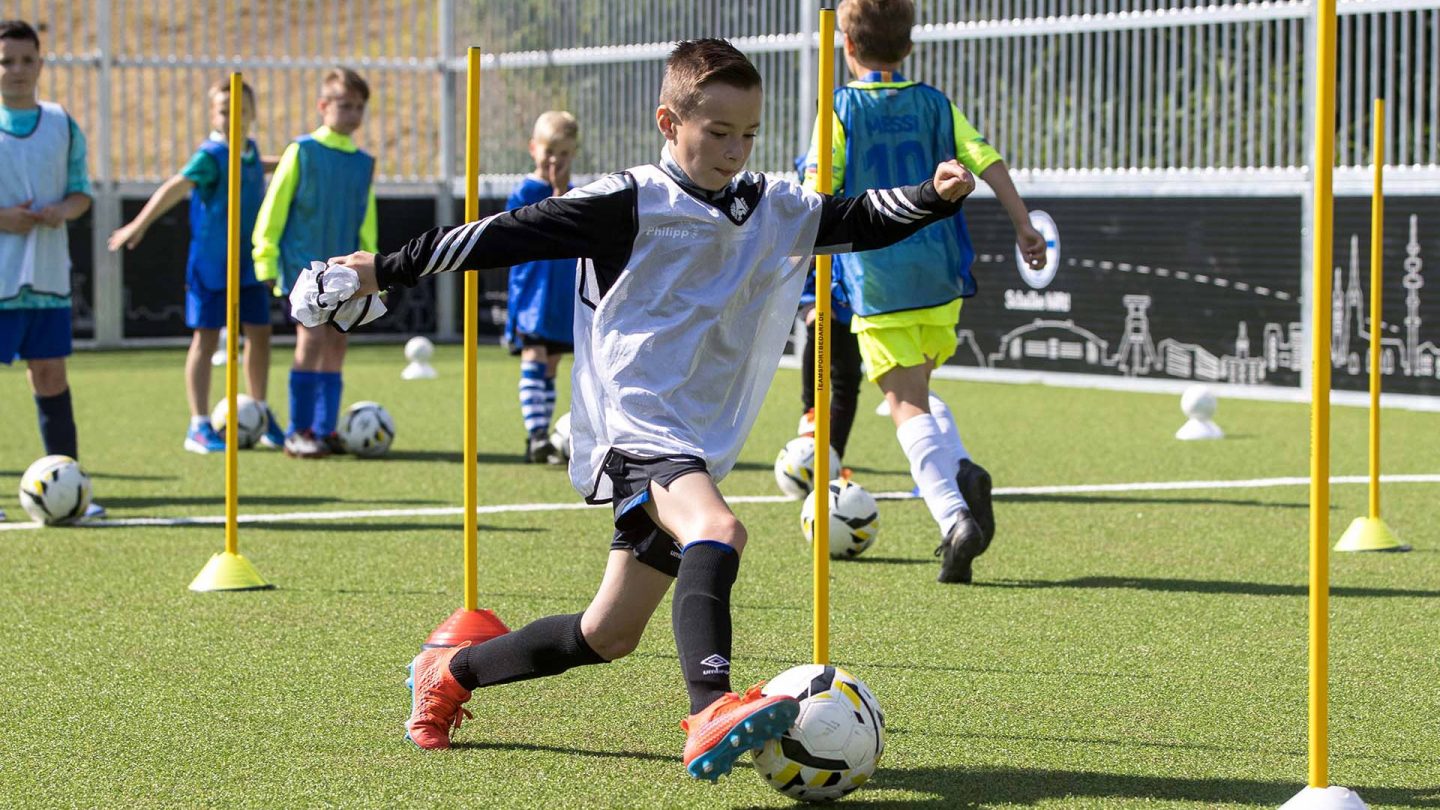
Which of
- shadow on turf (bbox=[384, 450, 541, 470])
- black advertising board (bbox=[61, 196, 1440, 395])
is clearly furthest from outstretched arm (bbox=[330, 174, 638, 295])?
black advertising board (bbox=[61, 196, 1440, 395])

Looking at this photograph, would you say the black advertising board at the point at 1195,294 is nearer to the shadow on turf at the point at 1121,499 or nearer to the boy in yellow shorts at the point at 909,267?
the shadow on turf at the point at 1121,499

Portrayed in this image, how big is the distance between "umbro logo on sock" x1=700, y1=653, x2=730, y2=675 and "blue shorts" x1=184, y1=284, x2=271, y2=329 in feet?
23.7

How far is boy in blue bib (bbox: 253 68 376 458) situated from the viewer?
402 inches

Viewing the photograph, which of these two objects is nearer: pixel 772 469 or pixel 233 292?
pixel 233 292

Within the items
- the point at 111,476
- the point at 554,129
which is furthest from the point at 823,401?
the point at 111,476

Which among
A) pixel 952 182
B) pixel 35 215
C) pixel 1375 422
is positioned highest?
pixel 35 215

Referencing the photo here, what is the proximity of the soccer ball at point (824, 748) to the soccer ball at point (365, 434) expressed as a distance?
6650 mm

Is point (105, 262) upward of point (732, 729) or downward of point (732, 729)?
upward

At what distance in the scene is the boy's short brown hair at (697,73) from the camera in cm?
392

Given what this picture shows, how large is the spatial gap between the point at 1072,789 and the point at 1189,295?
10429mm

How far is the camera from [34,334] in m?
8.16

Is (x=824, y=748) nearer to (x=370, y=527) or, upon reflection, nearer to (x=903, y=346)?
(x=903, y=346)

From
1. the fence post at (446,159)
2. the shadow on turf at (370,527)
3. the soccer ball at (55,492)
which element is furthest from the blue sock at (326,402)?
the fence post at (446,159)

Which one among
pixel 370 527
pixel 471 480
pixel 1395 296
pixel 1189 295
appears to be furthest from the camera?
pixel 1189 295
